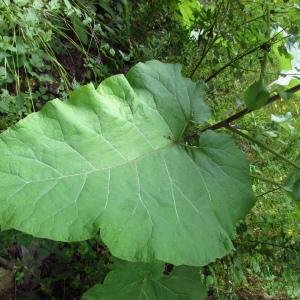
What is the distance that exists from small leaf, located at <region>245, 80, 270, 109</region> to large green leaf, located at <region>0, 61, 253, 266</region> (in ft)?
0.44

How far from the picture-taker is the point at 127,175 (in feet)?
3.15

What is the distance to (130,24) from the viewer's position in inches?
86.2

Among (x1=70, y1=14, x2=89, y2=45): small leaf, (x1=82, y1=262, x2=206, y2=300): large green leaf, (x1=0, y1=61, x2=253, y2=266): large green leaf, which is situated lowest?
(x1=82, y1=262, x2=206, y2=300): large green leaf

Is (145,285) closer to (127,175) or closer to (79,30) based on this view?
(127,175)

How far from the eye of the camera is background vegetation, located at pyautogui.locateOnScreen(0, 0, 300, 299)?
58.7 inches

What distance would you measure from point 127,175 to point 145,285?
519 millimetres

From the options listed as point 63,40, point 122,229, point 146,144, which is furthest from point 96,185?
point 63,40

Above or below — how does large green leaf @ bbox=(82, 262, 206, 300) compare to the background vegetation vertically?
below

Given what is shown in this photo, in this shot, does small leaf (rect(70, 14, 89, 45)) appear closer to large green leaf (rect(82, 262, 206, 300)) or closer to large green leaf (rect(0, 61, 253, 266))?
large green leaf (rect(0, 61, 253, 266))

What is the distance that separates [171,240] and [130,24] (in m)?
1.57

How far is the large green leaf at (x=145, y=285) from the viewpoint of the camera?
1.28 metres

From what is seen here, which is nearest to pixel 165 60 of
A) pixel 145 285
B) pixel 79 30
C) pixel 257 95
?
pixel 79 30

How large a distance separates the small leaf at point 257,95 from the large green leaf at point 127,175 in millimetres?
133

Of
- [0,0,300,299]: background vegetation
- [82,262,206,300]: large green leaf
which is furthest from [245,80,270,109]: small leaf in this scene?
[82,262,206,300]: large green leaf
